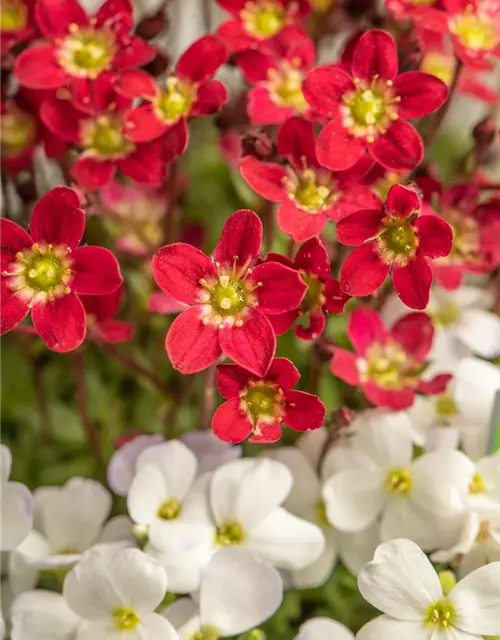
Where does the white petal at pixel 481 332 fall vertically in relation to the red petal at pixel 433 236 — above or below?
below

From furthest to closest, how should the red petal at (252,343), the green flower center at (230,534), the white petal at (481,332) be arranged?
the white petal at (481,332)
the green flower center at (230,534)
the red petal at (252,343)

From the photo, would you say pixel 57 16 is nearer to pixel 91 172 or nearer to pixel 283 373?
pixel 91 172

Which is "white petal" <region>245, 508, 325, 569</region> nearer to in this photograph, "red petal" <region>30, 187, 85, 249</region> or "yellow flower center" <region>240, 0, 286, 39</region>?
"red petal" <region>30, 187, 85, 249</region>

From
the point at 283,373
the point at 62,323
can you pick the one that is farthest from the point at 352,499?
the point at 62,323

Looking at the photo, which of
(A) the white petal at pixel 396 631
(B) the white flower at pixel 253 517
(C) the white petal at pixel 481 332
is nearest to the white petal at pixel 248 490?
(B) the white flower at pixel 253 517

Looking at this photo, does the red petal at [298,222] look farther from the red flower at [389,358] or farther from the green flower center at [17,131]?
the green flower center at [17,131]
